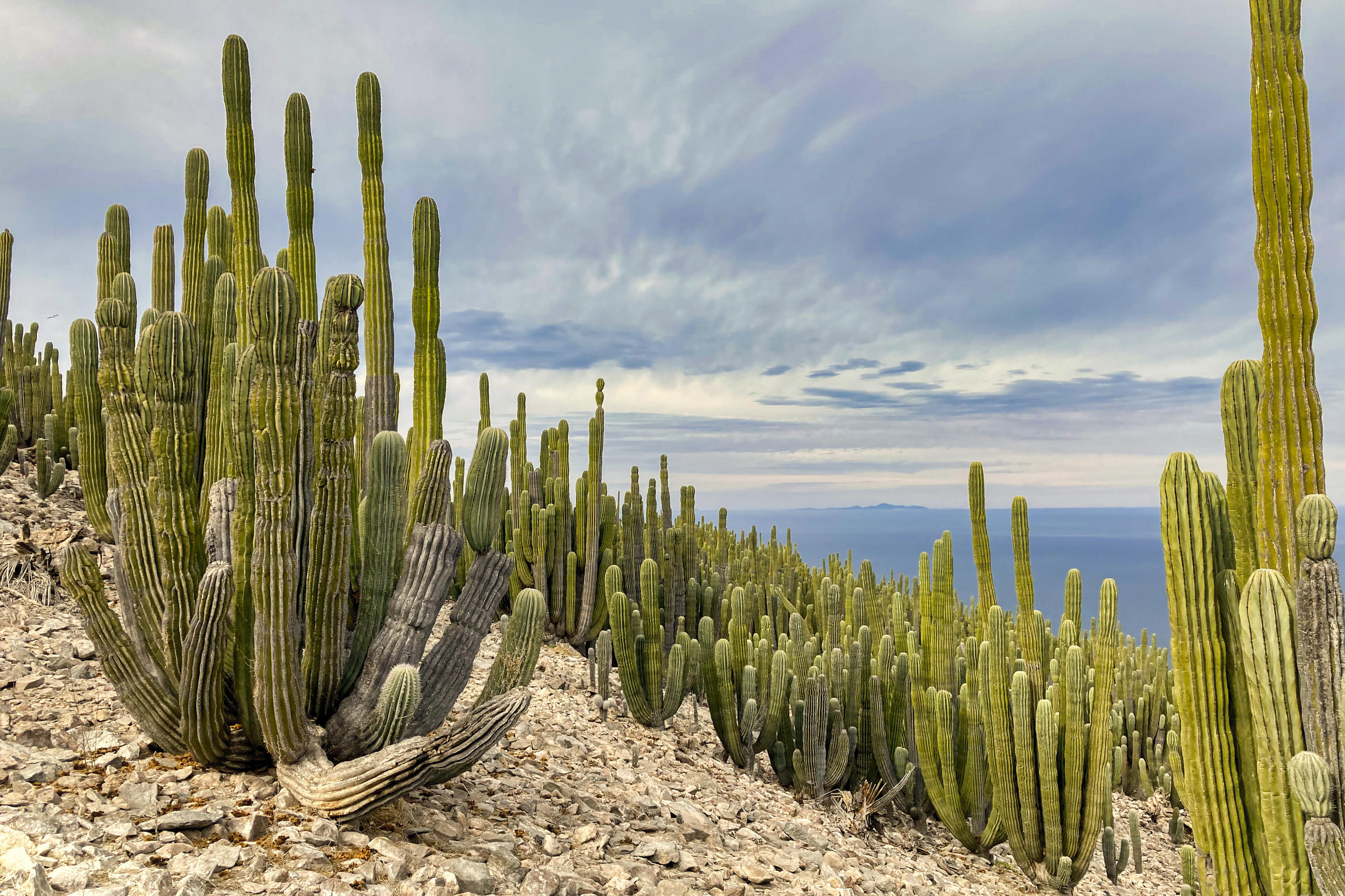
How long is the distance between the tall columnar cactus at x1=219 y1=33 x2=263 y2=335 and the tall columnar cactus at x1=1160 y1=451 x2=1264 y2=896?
5373 mm

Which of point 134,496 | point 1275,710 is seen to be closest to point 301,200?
point 134,496

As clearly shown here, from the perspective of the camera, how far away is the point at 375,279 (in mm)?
5031

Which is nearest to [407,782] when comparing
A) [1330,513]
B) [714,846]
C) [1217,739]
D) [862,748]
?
[714,846]

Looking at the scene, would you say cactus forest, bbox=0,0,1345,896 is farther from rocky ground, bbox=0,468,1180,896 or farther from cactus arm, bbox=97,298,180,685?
rocky ground, bbox=0,468,1180,896

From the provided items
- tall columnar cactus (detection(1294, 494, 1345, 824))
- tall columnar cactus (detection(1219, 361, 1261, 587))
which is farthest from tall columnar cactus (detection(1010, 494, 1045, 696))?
tall columnar cactus (detection(1294, 494, 1345, 824))

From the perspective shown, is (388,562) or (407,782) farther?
(388,562)

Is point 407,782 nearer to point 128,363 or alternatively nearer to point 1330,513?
point 128,363

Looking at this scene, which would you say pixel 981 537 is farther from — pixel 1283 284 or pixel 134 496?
pixel 134 496

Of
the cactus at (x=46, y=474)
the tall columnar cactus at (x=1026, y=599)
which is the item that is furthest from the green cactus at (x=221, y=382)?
the tall columnar cactus at (x=1026, y=599)

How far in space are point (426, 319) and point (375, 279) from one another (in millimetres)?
489

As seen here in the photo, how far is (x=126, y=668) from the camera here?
334 centimetres

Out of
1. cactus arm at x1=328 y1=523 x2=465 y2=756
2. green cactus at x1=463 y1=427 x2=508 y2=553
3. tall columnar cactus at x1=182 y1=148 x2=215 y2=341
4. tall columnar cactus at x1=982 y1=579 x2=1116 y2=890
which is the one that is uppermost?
tall columnar cactus at x1=182 y1=148 x2=215 y2=341

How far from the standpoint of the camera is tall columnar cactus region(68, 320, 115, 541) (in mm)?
4371

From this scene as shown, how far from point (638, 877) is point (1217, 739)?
8.76ft
